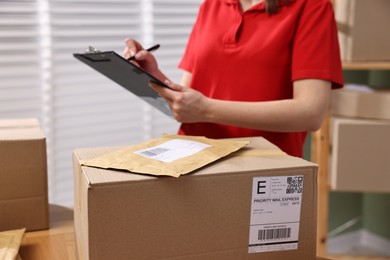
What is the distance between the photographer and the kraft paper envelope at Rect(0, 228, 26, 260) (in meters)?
0.92

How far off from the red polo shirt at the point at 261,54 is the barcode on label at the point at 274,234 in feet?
1.81

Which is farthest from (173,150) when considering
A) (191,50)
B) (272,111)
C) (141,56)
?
(191,50)

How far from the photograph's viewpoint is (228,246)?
0.86 meters

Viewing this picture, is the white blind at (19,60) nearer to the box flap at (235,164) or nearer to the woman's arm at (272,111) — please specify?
the woman's arm at (272,111)

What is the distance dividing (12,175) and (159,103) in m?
0.47

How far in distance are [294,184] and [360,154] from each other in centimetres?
153

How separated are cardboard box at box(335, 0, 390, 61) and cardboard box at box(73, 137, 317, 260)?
1.46 m

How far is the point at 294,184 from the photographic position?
87cm

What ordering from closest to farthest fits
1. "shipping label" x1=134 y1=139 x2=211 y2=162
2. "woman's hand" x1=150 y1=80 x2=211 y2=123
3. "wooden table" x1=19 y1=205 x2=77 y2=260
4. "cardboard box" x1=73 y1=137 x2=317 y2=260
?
"cardboard box" x1=73 y1=137 x2=317 y2=260 < "shipping label" x1=134 y1=139 x2=211 y2=162 < "wooden table" x1=19 y1=205 x2=77 y2=260 < "woman's hand" x1=150 y1=80 x2=211 y2=123

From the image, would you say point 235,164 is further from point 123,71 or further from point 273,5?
point 273,5

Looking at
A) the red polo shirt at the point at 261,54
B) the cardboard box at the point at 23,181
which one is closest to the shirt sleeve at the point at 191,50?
the red polo shirt at the point at 261,54

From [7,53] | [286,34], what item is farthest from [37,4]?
[286,34]

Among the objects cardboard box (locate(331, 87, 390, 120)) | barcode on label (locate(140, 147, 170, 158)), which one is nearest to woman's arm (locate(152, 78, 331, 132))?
barcode on label (locate(140, 147, 170, 158))

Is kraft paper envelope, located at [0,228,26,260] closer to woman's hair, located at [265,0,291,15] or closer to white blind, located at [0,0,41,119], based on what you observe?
woman's hair, located at [265,0,291,15]
